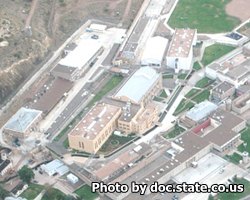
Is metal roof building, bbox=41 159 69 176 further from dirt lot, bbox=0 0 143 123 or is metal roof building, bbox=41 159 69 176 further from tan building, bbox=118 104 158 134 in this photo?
dirt lot, bbox=0 0 143 123

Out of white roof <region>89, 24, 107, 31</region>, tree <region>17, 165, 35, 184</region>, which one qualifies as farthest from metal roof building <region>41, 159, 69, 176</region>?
white roof <region>89, 24, 107, 31</region>

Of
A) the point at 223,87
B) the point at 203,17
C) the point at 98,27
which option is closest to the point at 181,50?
the point at 223,87

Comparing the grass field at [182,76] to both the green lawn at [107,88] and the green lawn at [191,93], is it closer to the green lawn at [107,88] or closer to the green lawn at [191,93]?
the green lawn at [191,93]

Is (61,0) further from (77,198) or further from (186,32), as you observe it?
(77,198)

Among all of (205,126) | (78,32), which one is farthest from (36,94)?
(205,126)

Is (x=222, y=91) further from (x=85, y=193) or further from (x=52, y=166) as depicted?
(x=52, y=166)

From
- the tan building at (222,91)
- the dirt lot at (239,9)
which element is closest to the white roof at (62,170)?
the tan building at (222,91)

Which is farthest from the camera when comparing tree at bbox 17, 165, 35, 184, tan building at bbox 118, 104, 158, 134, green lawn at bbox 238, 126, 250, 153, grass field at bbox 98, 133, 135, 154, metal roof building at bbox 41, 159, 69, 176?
tan building at bbox 118, 104, 158, 134
